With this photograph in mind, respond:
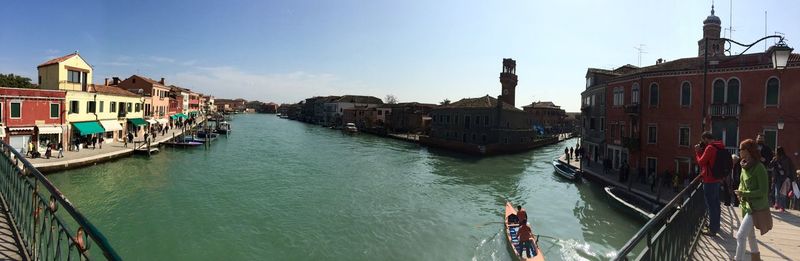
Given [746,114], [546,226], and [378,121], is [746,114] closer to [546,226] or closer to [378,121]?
[546,226]

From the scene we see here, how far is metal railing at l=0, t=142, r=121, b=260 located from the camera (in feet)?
8.76

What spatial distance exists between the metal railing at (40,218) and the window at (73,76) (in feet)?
109

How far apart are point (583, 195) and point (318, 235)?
15.9 meters

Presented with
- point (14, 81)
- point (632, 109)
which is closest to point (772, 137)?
point (632, 109)

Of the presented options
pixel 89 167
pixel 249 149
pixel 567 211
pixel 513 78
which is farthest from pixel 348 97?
pixel 567 211

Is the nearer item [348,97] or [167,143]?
[167,143]

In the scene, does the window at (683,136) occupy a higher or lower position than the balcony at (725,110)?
lower

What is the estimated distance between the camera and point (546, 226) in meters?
17.8

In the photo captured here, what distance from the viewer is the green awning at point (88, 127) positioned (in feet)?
101

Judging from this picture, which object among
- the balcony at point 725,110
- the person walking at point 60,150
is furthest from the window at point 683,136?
the person walking at point 60,150

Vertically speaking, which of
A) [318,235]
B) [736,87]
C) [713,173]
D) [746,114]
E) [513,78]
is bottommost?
[318,235]

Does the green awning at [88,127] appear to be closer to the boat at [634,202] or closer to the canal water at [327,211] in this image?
the canal water at [327,211]

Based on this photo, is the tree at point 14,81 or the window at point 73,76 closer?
the window at point 73,76

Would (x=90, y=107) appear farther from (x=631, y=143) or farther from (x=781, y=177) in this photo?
(x=781, y=177)
